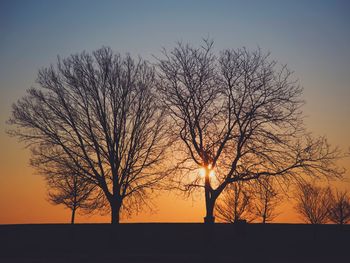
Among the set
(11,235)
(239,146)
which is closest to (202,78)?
(239,146)

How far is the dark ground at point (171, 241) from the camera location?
89.8 ft

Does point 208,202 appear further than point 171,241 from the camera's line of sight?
No

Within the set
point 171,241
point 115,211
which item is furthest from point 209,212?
point 115,211

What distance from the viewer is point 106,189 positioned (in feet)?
102

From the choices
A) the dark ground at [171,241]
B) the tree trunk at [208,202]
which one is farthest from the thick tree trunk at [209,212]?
the dark ground at [171,241]

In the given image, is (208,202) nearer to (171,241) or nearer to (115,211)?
(171,241)

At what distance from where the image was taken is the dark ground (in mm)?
27375

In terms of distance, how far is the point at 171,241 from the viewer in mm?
29688

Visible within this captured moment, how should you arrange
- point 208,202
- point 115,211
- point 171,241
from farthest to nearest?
point 115,211, point 171,241, point 208,202

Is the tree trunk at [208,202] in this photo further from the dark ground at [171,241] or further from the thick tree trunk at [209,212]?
the dark ground at [171,241]

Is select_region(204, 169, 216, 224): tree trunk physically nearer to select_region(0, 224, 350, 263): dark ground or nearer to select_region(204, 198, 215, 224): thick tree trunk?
select_region(204, 198, 215, 224): thick tree trunk

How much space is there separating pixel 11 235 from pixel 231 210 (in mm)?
28076

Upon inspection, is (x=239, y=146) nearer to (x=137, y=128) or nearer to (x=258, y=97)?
(x=258, y=97)

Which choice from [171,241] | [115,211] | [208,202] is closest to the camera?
[208,202]
